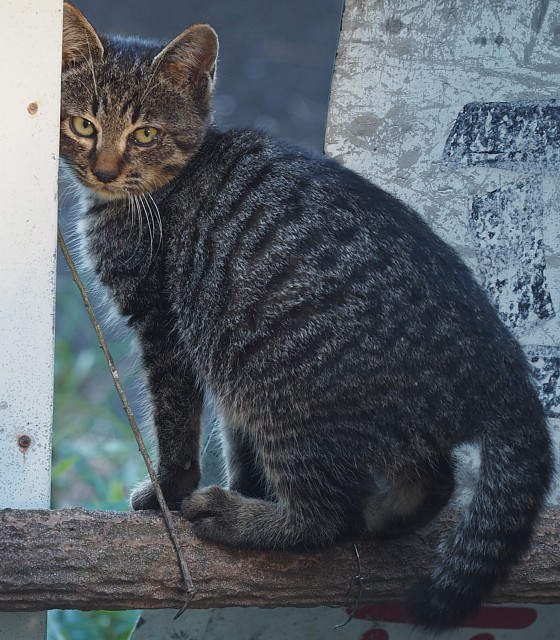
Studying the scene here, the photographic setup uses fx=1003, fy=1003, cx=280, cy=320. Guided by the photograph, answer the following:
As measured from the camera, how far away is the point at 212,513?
2.71 meters

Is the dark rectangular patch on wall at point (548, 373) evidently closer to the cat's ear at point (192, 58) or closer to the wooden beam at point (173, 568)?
the wooden beam at point (173, 568)

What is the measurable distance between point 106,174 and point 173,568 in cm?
115

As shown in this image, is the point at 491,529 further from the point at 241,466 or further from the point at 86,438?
the point at 86,438

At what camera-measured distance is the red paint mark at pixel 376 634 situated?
3.68 m

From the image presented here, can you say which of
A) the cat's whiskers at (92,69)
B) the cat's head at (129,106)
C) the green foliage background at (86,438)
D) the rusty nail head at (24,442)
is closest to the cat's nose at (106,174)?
the cat's head at (129,106)

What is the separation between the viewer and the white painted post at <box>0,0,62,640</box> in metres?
2.60

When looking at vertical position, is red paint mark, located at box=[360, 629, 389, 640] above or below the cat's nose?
below

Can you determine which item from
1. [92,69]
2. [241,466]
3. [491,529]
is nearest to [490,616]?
[241,466]

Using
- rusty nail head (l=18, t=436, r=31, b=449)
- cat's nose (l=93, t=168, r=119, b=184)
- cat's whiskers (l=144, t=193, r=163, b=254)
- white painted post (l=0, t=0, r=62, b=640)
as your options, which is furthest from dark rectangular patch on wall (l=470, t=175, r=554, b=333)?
rusty nail head (l=18, t=436, r=31, b=449)

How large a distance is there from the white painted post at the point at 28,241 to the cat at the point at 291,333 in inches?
12.0

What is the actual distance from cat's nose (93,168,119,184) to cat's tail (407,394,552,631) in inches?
50.9

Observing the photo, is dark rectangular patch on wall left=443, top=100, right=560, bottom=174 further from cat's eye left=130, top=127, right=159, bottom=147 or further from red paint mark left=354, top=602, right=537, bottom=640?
red paint mark left=354, top=602, right=537, bottom=640

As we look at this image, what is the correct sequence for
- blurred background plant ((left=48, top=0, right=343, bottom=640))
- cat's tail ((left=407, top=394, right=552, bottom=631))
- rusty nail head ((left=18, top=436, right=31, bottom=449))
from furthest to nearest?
blurred background plant ((left=48, top=0, right=343, bottom=640)) → rusty nail head ((left=18, top=436, right=31, bottom=449)) → cat's tail ((left=407, top=394, right=552, bottom=631))

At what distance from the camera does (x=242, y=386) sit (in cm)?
269
